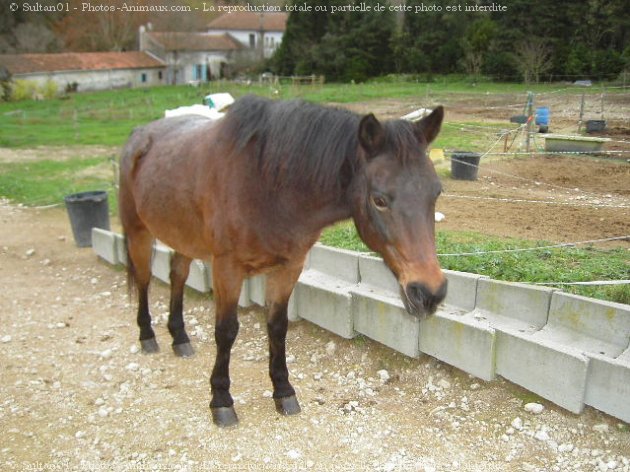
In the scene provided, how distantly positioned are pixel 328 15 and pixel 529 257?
44825 mm

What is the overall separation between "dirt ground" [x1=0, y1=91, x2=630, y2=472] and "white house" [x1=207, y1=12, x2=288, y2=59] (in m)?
58.9

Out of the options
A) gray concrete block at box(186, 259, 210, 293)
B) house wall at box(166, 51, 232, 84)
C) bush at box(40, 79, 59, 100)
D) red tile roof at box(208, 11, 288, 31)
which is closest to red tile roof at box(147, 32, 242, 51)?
house wall at box(166, 51, 232, 84)

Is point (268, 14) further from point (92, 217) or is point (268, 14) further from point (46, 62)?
point (92, 217)

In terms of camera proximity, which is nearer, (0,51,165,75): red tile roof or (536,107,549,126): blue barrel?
(536,107,549,126): blue barrel

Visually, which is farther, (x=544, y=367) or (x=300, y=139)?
(x=544, y=367)

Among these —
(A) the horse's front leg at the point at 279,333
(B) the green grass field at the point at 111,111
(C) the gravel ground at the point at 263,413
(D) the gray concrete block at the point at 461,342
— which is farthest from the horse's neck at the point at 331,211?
(B) the green grass field at the point at 111,111

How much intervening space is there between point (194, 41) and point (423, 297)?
5606cm

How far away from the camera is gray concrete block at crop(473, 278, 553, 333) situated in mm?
3643

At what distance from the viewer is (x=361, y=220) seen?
259cm

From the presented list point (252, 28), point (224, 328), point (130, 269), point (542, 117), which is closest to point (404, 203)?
point (224, 328)

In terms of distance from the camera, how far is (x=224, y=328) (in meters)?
3.44

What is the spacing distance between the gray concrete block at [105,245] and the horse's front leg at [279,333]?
10.5ft

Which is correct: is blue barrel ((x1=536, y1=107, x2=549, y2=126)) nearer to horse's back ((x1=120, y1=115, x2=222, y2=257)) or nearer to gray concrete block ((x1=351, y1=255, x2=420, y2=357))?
gray concrete block ((x1=351, y1=255, x2=420, y2=357))

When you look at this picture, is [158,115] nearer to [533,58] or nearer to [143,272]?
[143,272]
